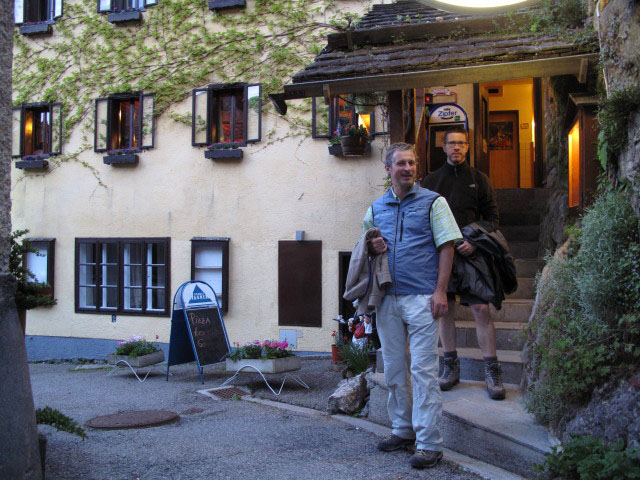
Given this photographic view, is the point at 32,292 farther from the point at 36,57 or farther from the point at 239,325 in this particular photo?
the point at 36,57

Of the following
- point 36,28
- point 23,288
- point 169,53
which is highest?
point 36,28

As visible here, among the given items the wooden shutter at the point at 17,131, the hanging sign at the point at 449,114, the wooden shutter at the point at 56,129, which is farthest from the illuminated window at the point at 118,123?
the hanging sign at the point at 449,114

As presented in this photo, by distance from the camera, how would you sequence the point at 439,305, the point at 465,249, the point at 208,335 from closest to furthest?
the point at 439,305 → the point at 465,249 → the point at 208,335

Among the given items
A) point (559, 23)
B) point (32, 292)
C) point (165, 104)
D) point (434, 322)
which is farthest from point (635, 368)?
point (165, 104)

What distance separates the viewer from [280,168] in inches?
457

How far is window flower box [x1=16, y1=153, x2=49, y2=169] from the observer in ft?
44.6

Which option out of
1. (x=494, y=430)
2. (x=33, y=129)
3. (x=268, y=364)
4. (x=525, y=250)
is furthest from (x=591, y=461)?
(x=33, y=129)

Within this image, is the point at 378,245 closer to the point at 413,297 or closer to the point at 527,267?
the point at 413,297

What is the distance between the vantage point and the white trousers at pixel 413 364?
4.15 metres

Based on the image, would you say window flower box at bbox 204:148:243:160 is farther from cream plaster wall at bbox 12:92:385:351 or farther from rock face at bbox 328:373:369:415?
rock face at bbox 328:373:369:415

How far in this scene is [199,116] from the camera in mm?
12242

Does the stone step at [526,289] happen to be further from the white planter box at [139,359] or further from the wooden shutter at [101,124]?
the wooden shutter at [101,124]

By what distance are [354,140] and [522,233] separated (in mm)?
2990

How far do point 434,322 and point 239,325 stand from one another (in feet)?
26.0
